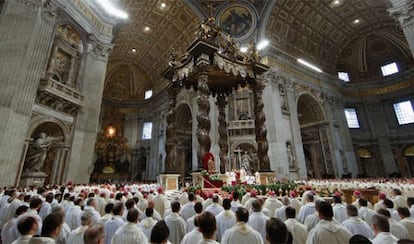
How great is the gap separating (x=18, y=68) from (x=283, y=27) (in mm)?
16850

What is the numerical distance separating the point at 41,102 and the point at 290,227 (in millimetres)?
10337

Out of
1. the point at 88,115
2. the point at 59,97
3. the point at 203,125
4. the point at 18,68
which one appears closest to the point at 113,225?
the point at 203,125

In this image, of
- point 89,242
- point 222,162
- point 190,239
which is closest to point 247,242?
point 190,239

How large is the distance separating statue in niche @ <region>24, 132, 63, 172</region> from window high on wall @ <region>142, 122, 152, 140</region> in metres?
12.5

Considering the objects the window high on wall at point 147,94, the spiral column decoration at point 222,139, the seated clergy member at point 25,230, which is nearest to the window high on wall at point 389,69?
the spiral column decoration at point 222,139

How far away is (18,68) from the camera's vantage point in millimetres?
7344

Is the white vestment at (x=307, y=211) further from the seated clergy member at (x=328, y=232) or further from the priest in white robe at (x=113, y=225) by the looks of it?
the priest in white robe at (x=113, y=225)

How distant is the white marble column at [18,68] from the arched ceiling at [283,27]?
7.14 metres

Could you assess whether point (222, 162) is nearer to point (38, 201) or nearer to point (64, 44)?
point (38, 201)

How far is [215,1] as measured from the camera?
1552 centimetres

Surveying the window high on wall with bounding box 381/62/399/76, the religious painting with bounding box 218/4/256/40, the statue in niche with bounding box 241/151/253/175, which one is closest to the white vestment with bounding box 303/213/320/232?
the statue in niche with bounding box 241/151/253/175

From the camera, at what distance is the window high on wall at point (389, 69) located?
18970 mm

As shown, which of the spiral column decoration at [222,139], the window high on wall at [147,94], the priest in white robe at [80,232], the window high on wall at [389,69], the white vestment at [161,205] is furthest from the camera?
the window high on wall at [147,94]

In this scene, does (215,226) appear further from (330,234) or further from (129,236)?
(330,234)
